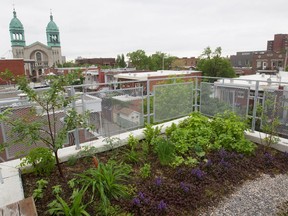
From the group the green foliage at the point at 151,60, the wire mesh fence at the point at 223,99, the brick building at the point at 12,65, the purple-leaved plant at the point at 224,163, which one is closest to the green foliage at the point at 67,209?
the purple-leaved plant at the point at 224,163

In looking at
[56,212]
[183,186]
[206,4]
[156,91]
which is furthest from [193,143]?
[206,4]

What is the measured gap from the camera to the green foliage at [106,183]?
235 centimetres

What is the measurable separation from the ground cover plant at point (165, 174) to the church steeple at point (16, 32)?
77856mm

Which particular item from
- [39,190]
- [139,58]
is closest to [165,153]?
[39,190]

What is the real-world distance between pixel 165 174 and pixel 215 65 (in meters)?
24.9

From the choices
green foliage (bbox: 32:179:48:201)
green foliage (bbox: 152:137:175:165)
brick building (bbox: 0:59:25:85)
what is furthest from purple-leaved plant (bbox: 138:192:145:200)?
brick building (bbox: 0:59:25:85)

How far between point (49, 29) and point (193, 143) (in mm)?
81597

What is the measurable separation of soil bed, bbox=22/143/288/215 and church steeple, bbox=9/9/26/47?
77.8 m

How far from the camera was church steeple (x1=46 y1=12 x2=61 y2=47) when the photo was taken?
70.7 meters

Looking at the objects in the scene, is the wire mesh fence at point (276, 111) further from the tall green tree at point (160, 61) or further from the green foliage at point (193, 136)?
the tall green tree at point (160, 61)

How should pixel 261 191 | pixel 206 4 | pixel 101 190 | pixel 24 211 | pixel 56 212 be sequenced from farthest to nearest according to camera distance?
1. pixel 206 4
2. pixel 261 191
3. pixel 101 190
4. pixel 56 212
5. pixel 24 211

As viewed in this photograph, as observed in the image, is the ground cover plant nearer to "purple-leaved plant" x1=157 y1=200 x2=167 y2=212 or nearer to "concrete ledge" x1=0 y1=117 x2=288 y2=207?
"purple-leaved plant" x1=157 y1=200 x2=167 y2=212

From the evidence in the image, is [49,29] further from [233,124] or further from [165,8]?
[233,124]

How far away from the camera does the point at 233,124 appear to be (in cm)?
380
